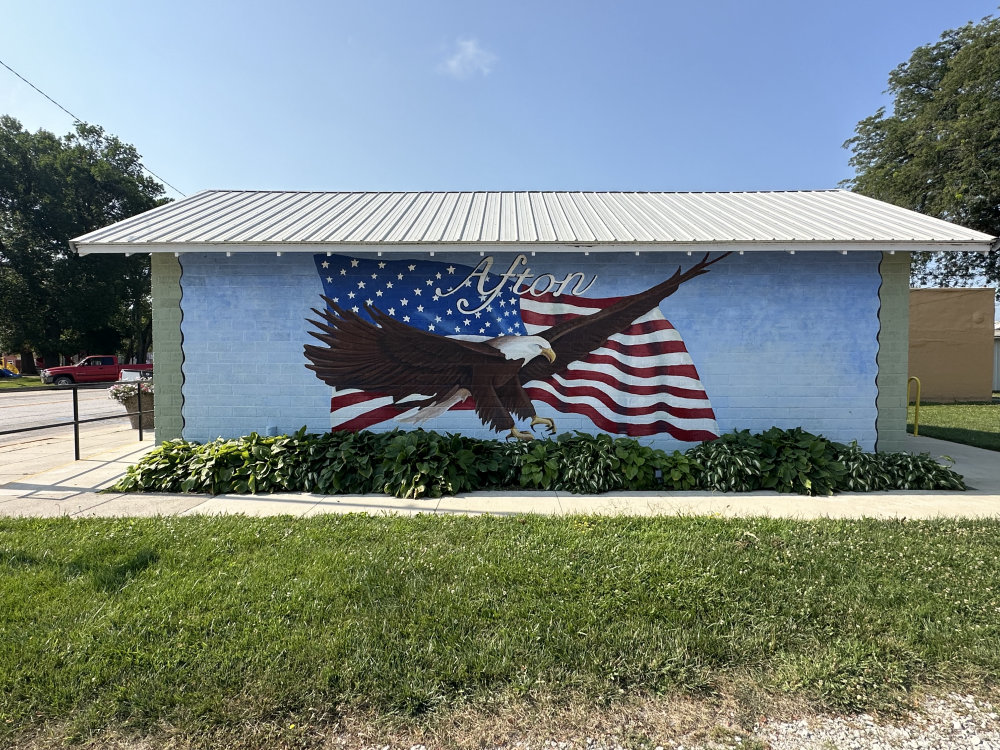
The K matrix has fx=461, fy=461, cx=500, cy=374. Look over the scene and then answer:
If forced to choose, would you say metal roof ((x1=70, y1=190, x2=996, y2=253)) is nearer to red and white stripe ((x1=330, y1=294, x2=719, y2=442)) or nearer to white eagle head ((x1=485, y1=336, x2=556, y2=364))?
red and white stripe ((x1=330, y1=294, x2=719, y2=442))

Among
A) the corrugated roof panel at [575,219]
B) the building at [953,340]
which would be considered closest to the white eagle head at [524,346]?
the corrugated roof panel at [575,219]

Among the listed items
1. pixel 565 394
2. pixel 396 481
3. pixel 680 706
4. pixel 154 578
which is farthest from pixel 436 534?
pixel 565 394

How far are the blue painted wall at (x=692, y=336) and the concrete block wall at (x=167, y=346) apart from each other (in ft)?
0.43

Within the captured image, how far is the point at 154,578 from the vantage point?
3521 mm

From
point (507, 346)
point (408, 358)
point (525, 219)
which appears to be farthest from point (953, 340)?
point (408, 358)

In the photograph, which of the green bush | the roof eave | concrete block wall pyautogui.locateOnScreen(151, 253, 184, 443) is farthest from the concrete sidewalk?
the roof eave

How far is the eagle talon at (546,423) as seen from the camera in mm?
6941

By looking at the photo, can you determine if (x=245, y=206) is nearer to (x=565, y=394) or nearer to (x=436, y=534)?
(x=565, y=394)

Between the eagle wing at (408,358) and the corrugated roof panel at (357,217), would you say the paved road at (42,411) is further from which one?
the corrugated roof panel at (357,217)

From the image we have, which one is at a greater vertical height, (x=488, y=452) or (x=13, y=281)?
(x=13, y=281)

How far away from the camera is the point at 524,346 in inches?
273

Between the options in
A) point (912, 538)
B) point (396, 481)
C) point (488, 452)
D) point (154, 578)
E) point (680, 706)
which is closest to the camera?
point (680, 706)

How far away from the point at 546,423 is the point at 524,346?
1.20 meters

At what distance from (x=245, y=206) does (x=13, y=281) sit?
3521 centimetres
